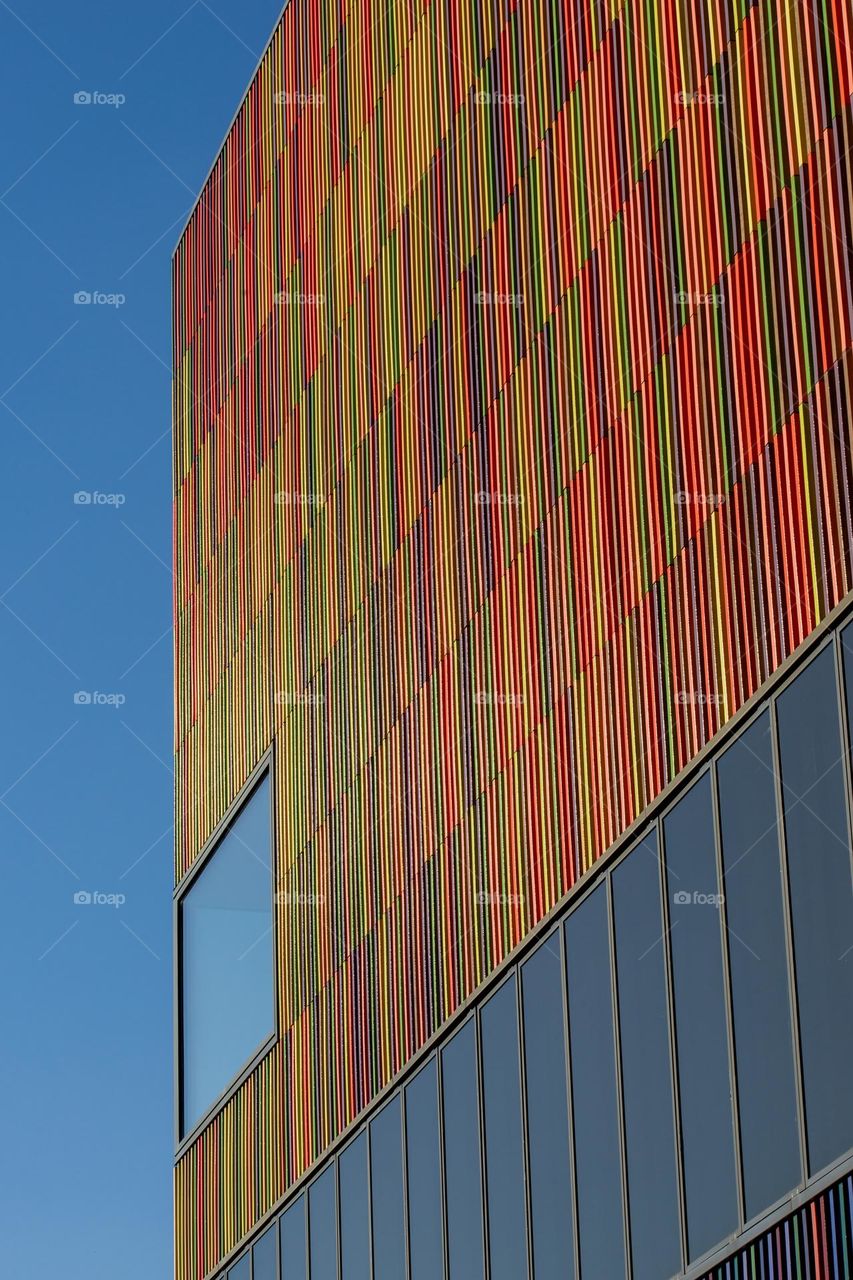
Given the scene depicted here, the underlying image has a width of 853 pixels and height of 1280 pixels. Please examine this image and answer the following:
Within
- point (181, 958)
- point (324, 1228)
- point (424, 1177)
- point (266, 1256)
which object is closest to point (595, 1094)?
point (424, 1177)

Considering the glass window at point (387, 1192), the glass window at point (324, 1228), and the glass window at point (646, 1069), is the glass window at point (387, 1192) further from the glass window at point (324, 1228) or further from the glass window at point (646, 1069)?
the glass window at point (646, 1069)

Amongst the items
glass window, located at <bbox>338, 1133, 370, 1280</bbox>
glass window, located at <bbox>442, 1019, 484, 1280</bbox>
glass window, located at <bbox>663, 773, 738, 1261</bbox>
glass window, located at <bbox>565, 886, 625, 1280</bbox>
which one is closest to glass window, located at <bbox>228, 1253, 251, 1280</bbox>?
glass window, located at <bbox>338, 1133, 370, 1280</bbox>

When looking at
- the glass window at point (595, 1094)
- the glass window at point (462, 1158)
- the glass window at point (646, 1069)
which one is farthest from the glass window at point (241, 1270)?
the glass window at point (646, 1069)

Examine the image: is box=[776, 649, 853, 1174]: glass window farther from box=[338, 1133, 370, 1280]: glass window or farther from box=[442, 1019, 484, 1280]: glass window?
box=[338, 1133, 370, 1280]: glass window

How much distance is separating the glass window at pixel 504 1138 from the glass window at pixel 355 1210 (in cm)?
549

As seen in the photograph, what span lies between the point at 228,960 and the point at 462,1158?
1375 centimetres

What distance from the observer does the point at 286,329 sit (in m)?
40.6

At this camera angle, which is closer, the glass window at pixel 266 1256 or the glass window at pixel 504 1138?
the glass window at pixel 504 1138

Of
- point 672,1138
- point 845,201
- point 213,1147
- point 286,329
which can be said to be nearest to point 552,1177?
point 672,1138

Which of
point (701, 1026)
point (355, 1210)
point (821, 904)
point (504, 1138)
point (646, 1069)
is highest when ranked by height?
point (821, 904)

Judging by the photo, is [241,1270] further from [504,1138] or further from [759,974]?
[759,974]

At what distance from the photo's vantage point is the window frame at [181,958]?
38.6m

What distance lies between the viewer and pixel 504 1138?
88.6ft

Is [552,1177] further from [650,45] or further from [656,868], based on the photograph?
[650,45]
